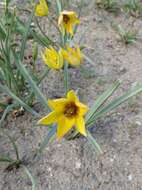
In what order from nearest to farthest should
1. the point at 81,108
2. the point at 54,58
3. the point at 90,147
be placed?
the point at 81,108, the point at 54,58, the point at 90,147

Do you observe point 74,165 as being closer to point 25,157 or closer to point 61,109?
point 25,157

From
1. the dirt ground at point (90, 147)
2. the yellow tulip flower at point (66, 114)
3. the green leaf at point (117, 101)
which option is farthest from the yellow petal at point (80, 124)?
the dirt ground at point (90, 147)

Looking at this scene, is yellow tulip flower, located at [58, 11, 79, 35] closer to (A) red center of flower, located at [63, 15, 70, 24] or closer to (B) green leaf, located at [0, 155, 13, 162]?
(A) red center of flower, located at [63, 15, 70, 24]

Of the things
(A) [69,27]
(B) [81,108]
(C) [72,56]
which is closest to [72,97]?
(B) [81,108]

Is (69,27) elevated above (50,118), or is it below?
above

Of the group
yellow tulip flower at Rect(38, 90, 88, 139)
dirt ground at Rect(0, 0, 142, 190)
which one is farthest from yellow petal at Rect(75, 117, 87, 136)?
dirt ground at Rect(0, 0, 142, 190)

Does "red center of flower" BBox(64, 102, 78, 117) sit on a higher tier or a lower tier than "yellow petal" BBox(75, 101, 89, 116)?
lower

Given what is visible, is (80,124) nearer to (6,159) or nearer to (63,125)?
(63,125)
